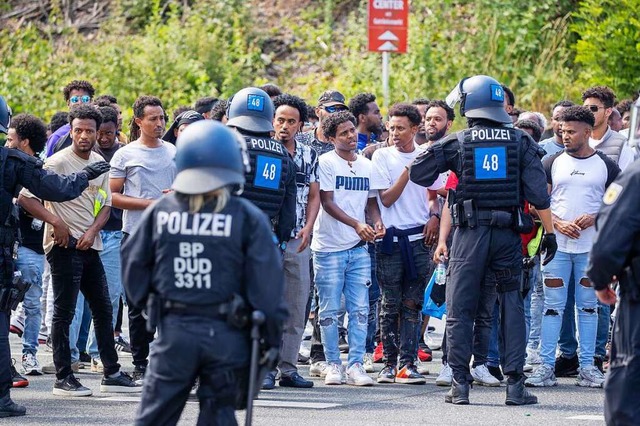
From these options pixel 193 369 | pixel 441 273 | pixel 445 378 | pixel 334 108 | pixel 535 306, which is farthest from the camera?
pixel 334 108

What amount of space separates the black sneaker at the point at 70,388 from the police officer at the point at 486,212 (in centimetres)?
273

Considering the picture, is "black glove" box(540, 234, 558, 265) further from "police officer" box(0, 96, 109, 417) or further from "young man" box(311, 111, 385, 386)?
"police officer" box(0, 96, 109, 417)

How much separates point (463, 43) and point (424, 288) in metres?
11.2

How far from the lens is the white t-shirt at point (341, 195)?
10.7m

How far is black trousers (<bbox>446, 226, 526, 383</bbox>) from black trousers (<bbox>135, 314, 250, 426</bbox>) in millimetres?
3630

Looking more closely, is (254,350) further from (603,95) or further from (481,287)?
(603,95)

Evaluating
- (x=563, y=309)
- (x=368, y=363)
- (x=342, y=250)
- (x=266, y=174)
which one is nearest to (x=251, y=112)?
(x=266, y=174)

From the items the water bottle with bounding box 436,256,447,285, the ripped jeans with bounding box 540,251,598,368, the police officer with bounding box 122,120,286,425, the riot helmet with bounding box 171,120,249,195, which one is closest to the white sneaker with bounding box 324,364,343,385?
the water bottle with bounding box 436,256,447,285

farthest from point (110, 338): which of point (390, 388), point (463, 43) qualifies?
point (463, 43)

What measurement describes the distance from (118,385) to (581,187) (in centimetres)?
401

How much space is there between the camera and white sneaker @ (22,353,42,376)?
11039 millimetres

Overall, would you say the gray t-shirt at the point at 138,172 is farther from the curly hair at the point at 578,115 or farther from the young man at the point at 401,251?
the curly hair at the point at 578,115

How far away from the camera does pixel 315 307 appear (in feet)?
40.1

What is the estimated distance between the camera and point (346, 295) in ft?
35.3
